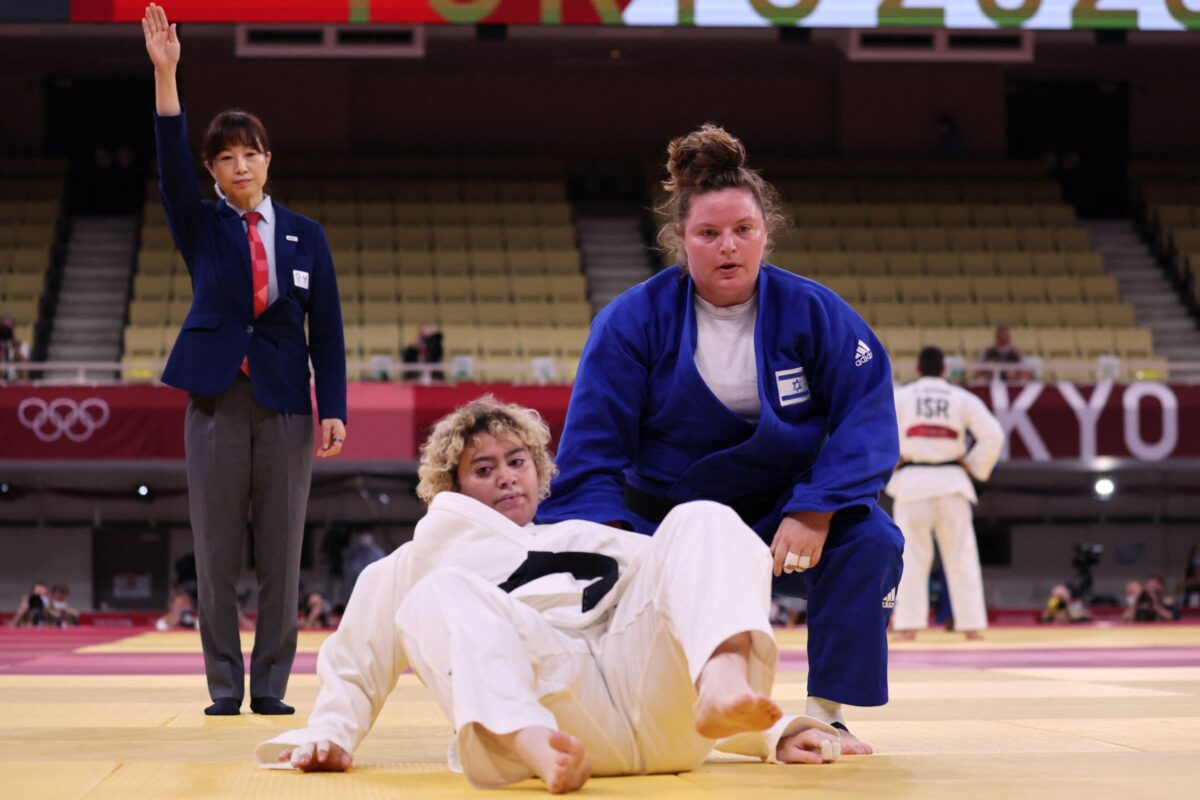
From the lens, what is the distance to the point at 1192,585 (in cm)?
1377

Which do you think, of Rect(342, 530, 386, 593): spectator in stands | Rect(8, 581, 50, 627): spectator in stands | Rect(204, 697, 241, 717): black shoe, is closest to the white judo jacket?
Rect(342, 530, 386, 593): spectator in stands

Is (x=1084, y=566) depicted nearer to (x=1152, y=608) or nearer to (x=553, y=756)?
(x=1152, y=608)

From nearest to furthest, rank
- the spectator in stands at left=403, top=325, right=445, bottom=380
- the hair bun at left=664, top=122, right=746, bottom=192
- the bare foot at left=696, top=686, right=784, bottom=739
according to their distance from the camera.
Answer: the bare foot at left=696, top=686, right=784, bottom=739 → the hair bun at left=664, top=122, right=746, bottom=192 → the spectator in stands at left=403, top=325, right=445, bottom=380

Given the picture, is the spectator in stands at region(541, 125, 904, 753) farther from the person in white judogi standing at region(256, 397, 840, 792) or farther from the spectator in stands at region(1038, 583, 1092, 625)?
the spectator in stands at region(1038, 583, 1092, 625)

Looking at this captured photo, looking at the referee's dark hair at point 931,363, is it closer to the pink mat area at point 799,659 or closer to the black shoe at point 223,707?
the pink mat area at point 799,659

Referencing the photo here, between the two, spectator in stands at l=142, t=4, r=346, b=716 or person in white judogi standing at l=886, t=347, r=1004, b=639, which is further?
person in white judogi standing at l=886, t=347, r=1004, b=639

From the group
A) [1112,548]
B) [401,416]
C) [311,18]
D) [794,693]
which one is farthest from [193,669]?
[1112,548]

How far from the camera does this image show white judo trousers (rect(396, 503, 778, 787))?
2354 mm

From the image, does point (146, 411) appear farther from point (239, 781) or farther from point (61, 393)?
point (239, 781)

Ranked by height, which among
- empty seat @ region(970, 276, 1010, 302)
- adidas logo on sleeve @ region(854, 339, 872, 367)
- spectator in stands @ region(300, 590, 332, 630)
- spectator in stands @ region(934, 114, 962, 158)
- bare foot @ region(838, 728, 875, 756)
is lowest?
spectator in stands @ region(300, 590, 332, 630)

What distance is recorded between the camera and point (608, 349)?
3182mm

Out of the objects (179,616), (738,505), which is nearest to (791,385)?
(738,505)

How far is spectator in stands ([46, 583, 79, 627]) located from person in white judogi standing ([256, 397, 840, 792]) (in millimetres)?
10111

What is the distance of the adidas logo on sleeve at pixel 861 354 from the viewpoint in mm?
3205
